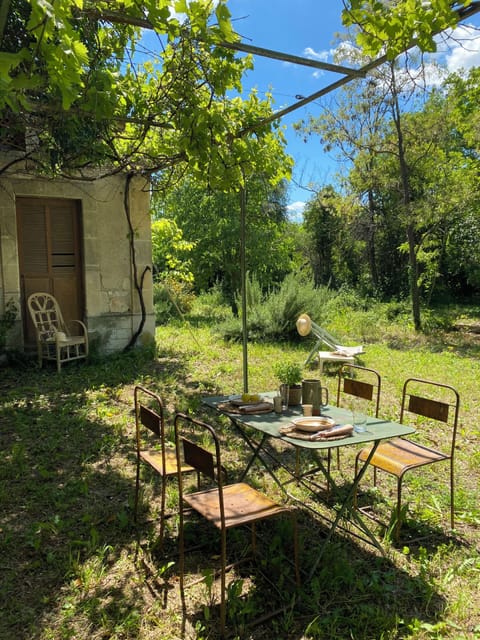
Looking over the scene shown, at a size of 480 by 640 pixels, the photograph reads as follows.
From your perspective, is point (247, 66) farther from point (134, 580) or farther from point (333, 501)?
point (134, 580)

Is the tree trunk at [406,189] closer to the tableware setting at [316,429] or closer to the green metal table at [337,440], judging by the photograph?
the green metal table at [337,440]

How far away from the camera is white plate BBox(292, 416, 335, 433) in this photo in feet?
8.16

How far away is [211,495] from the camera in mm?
2439

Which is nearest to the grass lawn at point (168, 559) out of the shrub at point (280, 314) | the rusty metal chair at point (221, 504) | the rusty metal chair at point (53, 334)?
the rusty metal chair at point (221, 504)

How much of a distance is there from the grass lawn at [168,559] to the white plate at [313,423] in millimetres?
676

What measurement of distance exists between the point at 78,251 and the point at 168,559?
5.69 m

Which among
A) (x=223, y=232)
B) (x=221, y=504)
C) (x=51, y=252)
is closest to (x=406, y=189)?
(x=223, y=232)

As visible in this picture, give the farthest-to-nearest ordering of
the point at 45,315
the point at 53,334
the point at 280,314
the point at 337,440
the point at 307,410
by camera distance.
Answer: the point at 280,314 < the point at 45,315 < the point at 53,334 < the point at 307,410 < the point at 337,440

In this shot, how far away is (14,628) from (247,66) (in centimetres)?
464

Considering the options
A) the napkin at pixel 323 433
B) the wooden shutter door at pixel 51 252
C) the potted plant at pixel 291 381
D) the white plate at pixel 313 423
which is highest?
the wooden shutter door at pixel 51 252

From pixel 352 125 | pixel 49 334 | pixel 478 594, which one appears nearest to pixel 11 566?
pixel 478 594

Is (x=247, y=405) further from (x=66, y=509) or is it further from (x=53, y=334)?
(x=53, y=334)

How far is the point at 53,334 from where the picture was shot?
6762 millimetres

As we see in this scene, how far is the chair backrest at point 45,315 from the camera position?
669cm
